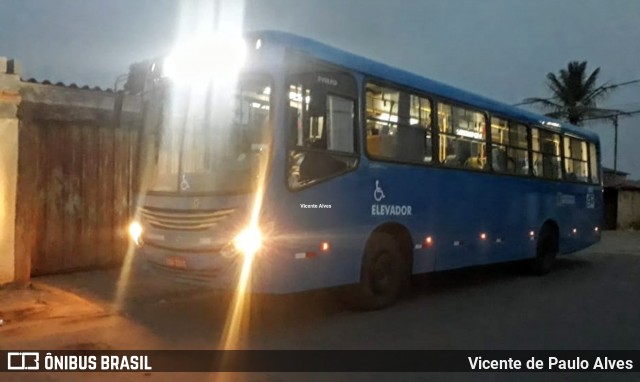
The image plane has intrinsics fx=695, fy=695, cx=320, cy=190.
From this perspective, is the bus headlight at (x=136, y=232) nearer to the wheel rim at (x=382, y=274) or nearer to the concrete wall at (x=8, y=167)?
the concrete wall at (x=8, y=167)

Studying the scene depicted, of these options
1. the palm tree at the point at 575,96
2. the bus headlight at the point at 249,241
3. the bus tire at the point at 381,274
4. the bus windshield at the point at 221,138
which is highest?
the palm tree at the point at 575,96

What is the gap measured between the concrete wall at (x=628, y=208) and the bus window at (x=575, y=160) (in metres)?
21.1

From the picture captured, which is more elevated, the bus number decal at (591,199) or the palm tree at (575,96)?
the palm tree at (575,96)

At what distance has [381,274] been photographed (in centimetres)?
965

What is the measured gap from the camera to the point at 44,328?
839 centimetres

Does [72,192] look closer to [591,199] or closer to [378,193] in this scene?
[378,193]

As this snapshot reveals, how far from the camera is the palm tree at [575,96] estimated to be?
39094 mm

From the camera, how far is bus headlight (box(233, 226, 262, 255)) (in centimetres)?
764

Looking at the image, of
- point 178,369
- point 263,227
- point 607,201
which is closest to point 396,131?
point 263,227

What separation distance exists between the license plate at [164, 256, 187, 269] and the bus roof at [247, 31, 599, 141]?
9.00ft

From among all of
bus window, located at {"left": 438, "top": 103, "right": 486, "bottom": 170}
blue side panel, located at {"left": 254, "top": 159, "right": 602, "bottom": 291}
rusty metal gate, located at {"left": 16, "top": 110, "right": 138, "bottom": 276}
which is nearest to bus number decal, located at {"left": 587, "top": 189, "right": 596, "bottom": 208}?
blue side panel, located at {"left": 254, "top": 159, "right": 602, "bottom": 291}

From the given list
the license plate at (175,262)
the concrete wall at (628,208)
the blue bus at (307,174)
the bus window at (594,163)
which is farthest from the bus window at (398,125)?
the concrete wall at (628,208)

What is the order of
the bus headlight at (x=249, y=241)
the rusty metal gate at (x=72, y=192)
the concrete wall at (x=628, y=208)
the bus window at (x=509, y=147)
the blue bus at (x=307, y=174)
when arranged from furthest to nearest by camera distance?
the concrete wall at (x=628, y=208) < the bus window at (x=509, y=147) < the rusty metal gate at (x=72, y=192) < the blue bus at (x=307, y=174) < the bus headlight at (x=249, y=241)

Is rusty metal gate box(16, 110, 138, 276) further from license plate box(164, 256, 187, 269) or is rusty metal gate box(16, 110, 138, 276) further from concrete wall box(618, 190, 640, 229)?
concrete wall box(618, 190, 640, 229)
